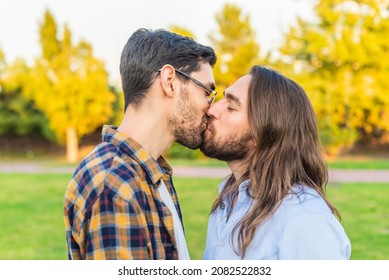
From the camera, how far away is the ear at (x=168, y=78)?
1.97m

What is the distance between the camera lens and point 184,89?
206cm

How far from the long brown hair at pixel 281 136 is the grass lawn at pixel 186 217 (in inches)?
57.5

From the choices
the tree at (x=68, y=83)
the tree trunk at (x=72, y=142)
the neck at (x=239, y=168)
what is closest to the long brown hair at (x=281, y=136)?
the neck at (x=239, y=168)

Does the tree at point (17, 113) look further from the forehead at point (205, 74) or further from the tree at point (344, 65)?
the forehead at point (205, 74)

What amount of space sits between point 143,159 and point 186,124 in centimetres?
36

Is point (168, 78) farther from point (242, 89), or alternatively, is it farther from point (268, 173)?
point (268, 173)

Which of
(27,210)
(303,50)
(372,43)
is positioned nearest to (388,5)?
(372,43)

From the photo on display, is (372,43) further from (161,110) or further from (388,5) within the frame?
(161,110)

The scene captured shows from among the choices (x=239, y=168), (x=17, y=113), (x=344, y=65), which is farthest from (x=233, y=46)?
(x=239, y=168)

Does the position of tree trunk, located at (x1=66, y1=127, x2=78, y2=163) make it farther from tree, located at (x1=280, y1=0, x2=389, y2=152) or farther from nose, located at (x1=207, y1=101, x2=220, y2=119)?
nose, located at (x1=207, y1=101, x2=220, y2=119)

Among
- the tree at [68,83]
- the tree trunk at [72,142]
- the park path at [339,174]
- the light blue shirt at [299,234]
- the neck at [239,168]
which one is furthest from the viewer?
the tree trunk at [72,142]

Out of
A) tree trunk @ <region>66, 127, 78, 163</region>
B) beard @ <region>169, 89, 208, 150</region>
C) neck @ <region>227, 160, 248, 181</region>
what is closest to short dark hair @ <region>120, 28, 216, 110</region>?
beard @ <region>169, 89, 208, 150</region>

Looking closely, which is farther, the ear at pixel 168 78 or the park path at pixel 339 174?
the park path at pixel 339 174

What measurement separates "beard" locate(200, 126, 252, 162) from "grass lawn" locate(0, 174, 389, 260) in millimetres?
1297
